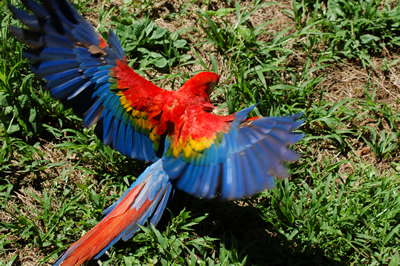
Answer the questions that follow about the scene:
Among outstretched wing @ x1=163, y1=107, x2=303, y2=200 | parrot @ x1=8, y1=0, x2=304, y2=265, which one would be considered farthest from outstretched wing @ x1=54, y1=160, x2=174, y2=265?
outstretched wing @ x1=163, y1=107, x2=303, y2=200

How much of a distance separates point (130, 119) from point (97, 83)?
32cm

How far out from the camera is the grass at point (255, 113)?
284 cm

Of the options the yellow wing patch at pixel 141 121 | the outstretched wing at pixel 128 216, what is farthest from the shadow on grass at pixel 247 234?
the yellow wing patch at pixel 141 121

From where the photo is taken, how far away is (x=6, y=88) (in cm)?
316

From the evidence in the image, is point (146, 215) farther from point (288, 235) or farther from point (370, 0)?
point (370, 0)

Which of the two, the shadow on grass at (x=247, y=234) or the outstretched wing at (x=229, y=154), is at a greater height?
the outstretched wing at (x=229, y=154)

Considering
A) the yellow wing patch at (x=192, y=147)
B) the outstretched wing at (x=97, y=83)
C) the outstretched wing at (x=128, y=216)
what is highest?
the outstretched wing at (x=97, y=83)

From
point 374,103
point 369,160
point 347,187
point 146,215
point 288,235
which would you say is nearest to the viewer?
point 146,215

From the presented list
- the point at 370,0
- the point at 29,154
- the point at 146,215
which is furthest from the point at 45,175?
the point at 370,0

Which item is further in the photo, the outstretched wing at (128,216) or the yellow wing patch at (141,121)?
the yellow wing patch at (141,121)

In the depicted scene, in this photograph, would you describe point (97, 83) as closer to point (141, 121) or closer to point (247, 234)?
point (141, 121)

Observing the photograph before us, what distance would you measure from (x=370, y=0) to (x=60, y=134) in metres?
2.94

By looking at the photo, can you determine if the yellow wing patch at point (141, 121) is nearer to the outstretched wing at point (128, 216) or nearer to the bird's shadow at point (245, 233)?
the outstretched wing at point (128, 216)

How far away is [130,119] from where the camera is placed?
9.21 ft
